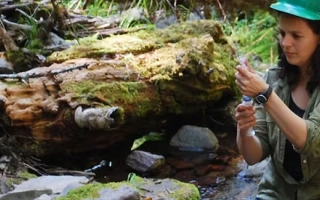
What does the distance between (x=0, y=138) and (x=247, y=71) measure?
2.14m

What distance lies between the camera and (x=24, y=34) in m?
4.20

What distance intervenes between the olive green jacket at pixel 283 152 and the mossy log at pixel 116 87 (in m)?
1.39

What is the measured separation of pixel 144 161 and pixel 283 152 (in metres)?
1.96

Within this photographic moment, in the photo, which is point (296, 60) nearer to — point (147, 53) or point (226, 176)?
point (226, 176)

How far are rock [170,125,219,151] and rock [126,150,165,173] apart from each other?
395mm

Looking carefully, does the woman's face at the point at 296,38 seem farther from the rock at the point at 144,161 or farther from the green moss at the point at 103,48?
the green moss at the point at 103,48

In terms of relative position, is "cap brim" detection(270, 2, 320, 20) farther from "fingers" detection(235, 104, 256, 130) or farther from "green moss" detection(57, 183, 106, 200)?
"green moss" detection(57, 183, 106, 200)

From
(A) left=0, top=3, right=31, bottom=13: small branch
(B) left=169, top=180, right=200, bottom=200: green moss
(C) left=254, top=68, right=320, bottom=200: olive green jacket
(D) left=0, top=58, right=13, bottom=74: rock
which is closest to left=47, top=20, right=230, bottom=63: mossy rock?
(D) left=0, top=58, right=13, bottom=74: rock

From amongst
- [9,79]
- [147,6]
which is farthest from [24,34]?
[147,6]

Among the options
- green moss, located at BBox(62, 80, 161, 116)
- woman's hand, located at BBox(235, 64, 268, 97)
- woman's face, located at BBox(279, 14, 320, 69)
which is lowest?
green moss, located at BBox(62, 80, 161, 116)

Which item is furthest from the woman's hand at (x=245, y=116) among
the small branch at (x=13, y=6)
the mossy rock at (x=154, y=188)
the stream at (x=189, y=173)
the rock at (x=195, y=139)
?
the small branch at (x=13, y=6)

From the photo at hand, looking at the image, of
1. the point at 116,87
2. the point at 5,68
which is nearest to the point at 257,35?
the point at 116,87

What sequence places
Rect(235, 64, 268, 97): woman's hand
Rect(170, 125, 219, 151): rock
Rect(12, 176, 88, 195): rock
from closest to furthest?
Rect(235, 64, 268, 97): woman's hand → Rect(12, 176, 88, 195): rock → Rect(170, 125, 219, 151): rock

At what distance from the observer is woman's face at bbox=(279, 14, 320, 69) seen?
5.66 ft
